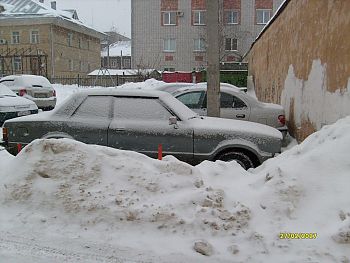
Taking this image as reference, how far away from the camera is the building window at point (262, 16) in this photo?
4184 centimetres

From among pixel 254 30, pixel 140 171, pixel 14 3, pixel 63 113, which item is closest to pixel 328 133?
pixel 140 171

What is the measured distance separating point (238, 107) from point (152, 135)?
3.45 metres

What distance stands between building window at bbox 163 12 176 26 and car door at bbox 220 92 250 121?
115 feet

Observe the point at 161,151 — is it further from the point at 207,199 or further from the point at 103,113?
the point at 207,199

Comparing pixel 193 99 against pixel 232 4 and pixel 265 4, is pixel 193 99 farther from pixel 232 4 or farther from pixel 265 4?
pixel 265 4

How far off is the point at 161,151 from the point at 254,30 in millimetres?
38708

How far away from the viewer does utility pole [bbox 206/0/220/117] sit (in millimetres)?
8234

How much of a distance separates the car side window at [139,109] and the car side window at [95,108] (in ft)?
0.46

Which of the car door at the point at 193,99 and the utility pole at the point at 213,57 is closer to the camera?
the utility pole at the point at 213,57

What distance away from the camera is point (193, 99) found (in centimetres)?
909

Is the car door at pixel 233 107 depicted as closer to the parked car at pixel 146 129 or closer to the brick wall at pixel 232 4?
the parked car at pixel 146 129

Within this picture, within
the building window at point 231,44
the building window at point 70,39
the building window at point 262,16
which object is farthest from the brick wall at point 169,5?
the building window at point 70,39

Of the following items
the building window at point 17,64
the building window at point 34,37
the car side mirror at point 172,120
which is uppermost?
the building window at point 34,37

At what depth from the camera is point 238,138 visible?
19.6 feet
